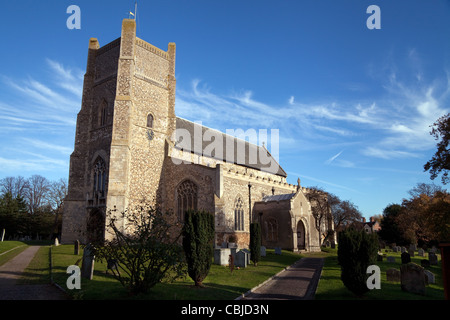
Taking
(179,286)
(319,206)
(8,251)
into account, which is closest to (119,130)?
(8,251)

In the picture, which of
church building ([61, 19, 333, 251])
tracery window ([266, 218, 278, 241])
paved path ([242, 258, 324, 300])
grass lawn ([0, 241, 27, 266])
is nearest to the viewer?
paved path ([242, 258, 324, 300])

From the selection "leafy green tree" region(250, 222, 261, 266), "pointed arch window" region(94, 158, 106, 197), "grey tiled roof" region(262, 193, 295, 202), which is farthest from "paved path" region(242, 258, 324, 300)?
"pointed arch window" region(94, 158, 106, 197)

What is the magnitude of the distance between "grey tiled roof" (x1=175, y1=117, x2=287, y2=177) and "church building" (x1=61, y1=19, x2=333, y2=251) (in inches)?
9.1

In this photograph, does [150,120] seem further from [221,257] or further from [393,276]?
[393,276]

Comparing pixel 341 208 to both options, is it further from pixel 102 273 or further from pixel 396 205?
pixel 102 273

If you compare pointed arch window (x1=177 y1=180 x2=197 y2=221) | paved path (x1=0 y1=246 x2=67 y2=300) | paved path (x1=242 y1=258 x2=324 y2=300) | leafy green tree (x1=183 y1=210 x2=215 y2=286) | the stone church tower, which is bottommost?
paved path (x1=242 y1=258 x2=324 y2=300)

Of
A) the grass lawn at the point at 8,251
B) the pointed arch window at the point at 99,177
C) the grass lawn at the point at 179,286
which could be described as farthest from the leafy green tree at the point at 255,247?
the grass lawn at the point at 8,251

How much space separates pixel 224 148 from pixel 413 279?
2397 cm

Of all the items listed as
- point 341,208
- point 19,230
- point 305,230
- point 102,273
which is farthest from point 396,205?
point 19,230

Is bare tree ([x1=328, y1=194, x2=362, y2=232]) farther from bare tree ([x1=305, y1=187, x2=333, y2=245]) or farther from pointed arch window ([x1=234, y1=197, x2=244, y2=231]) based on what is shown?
pointed arch window ([x1=234, y1=197, x2=244, y2=231])

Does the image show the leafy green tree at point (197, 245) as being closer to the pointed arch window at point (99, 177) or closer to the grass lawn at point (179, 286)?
the grass lawn at point (179, 286)

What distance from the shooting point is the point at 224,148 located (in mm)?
32844

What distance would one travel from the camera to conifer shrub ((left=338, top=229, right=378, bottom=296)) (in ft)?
30.1
